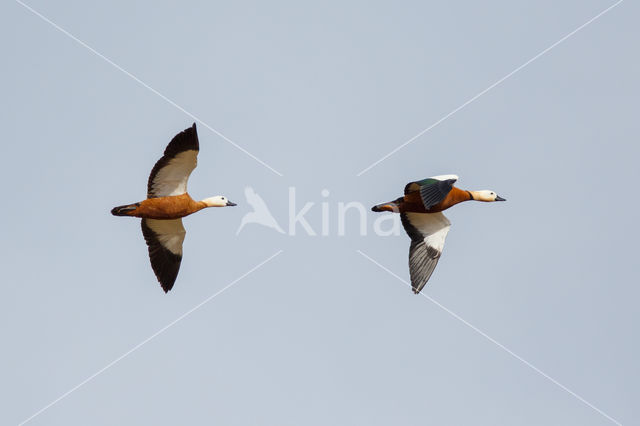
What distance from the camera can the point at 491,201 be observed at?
28781mm

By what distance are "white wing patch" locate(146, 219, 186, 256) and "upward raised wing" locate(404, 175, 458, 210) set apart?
4735mm

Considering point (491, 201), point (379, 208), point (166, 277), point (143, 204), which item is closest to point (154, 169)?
point (143, 204)

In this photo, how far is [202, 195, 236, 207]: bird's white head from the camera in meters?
27.9

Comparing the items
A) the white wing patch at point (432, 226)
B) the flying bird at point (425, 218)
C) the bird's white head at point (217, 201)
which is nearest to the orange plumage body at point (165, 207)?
the bird's white head at point (217, 201)

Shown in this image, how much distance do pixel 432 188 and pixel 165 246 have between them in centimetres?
567

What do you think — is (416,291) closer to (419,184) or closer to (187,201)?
(419,184)

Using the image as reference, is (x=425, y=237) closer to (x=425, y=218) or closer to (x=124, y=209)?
(x=425, y=218)

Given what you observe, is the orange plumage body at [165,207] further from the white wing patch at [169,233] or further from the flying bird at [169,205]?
the white wing patch at [169,233]

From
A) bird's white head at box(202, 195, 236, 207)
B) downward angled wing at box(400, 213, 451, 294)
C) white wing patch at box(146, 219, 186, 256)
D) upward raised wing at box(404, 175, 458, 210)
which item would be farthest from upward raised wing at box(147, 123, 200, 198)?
downward angled wing at box(400, 213, 451, 294)

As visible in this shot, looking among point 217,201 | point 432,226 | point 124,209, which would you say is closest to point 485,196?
point 432,226

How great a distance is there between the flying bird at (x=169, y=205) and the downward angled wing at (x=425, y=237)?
367 centimetres

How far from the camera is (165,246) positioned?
92.2 ft

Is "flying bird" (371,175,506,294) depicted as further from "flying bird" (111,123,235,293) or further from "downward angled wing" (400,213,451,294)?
"flying bird" (111,123,235,293)

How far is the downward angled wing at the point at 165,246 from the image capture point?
27.9m
